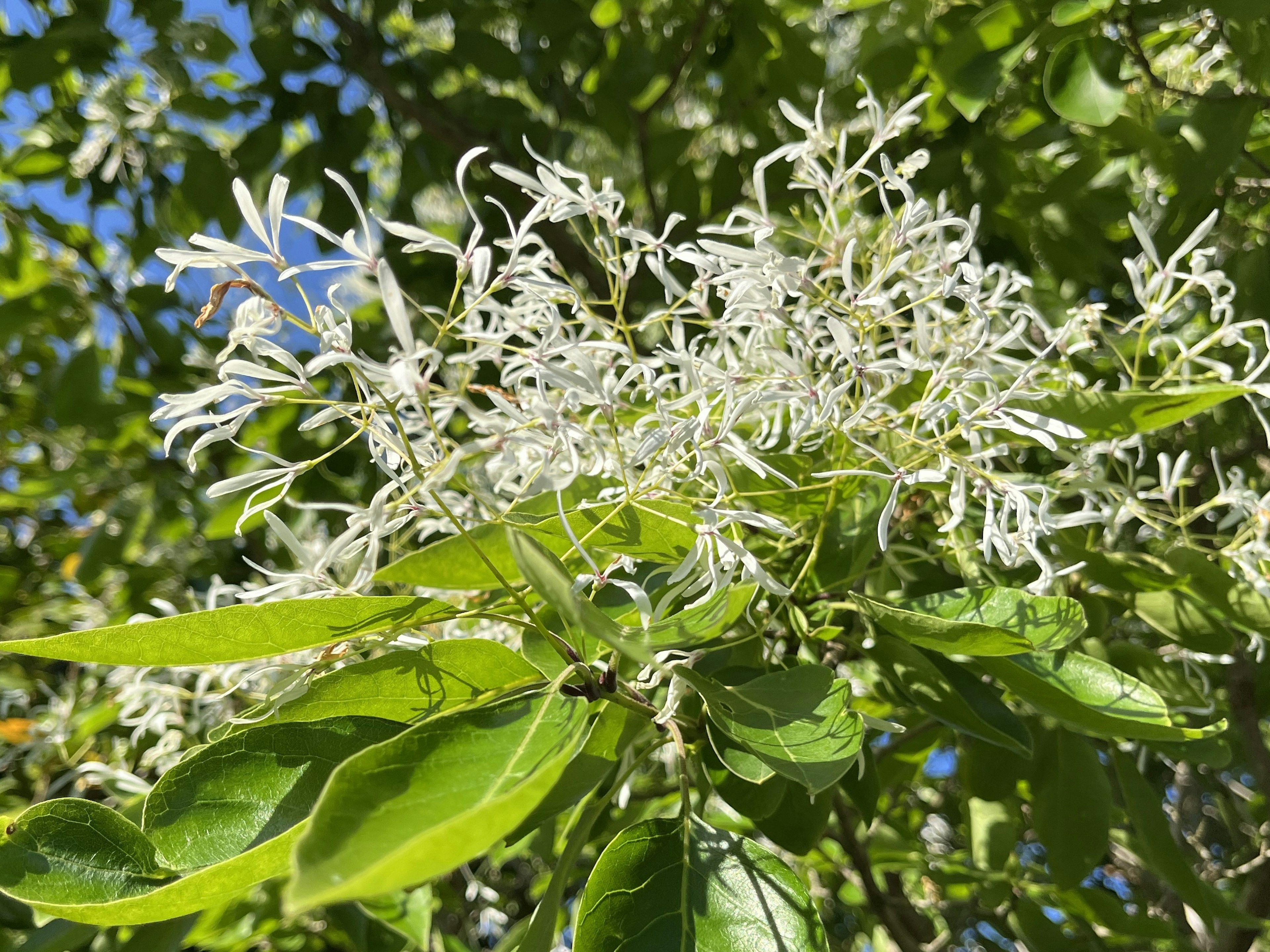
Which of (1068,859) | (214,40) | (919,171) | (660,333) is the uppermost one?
(214,40)

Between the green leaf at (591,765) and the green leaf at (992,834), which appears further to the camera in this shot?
the green leaf at (992,834)

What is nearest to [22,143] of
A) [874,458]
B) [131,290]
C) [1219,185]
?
[131,290]

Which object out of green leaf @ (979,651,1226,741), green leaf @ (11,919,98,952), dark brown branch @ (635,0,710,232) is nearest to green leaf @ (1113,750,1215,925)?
green leaf @ (979,651,1226,741)

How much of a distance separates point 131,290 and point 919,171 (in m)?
1.19

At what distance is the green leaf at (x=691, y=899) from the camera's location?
1.43ft

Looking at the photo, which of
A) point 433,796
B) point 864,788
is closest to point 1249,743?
point 864,788

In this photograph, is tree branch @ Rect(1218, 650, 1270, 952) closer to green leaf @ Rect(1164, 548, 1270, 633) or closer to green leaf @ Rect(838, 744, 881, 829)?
green leaf @ Rect(1164, 548, 1270, 633)

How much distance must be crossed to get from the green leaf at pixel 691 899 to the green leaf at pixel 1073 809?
403mm

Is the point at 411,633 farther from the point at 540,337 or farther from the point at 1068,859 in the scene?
the point at 1068,859

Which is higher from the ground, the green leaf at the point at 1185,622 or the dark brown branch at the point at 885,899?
the green leaf at the point at 1185,622

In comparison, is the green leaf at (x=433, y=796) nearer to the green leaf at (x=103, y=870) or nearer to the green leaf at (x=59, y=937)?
the green leaf at (x=103, y=870)

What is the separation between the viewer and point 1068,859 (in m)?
0.77

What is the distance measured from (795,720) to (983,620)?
0.48 feet

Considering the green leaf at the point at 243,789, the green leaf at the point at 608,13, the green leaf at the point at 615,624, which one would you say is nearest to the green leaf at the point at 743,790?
the green leaf at the point at 615,624
